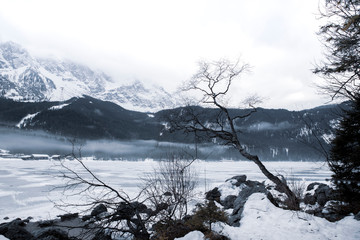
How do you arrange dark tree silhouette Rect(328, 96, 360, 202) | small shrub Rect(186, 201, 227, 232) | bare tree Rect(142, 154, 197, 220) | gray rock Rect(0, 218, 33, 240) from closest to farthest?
small shrub Rect(186, 201, 227, 232), bare tree Rect(142, 154, 197, 220), dark tree silhouette Rect(328, 96, 360, 202), gray rock Rect(0, 218, 33, 240)

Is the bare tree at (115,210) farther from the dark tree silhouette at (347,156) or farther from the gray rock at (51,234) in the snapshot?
the dark tree silhouette at (347,156)

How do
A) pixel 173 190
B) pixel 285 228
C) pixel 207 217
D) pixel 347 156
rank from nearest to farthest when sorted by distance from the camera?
pixel 207 217, pixel 285 228, pixel 347 156, pixel 173 190

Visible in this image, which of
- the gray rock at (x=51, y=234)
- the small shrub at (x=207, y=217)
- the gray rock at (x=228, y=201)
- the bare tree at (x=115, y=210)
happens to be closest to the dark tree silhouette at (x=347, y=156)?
the small shrub at (x=207, y=217)

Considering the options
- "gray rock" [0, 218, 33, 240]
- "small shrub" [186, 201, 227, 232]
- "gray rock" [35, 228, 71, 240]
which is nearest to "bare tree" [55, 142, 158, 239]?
"small shrub" [186, 201, 227, 232]

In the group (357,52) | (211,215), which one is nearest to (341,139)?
(357,52)

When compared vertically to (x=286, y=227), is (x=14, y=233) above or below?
below

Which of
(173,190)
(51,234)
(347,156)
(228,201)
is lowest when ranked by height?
(51,234)

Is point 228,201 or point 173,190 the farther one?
point 228,201

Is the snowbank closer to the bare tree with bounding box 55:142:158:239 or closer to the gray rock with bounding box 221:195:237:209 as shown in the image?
the bare tree with bounding box 55:142:158:239

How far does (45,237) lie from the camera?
1415 cm

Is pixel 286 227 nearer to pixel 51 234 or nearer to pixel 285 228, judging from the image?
pixel 285 228

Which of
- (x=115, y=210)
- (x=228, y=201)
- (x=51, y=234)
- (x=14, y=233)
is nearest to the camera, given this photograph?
(x=115, y=210)

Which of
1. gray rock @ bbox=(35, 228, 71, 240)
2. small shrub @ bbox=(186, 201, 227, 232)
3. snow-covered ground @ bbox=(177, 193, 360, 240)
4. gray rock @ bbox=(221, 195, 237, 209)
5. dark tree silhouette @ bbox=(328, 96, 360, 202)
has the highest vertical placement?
dark tree silhouette @ bbox=(328, 96, 360, 202)

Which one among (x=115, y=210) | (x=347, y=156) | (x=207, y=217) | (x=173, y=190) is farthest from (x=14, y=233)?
(x=347, y=156)
